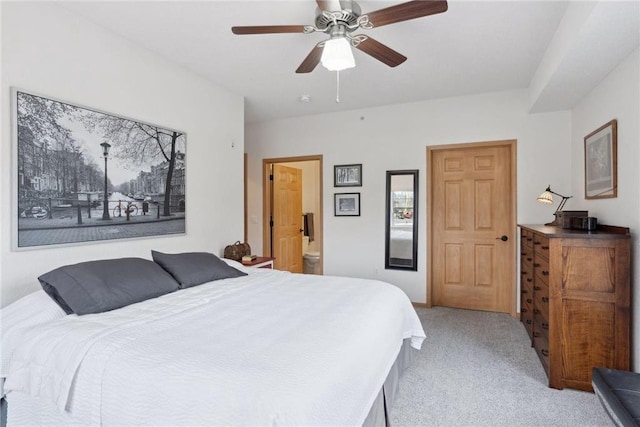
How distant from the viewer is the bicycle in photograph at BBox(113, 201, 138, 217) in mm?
2562

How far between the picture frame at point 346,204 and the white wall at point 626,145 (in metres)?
2.55

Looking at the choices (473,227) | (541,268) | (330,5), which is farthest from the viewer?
(473,227)

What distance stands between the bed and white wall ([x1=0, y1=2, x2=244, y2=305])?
0.50 metres

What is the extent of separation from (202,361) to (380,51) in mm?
2101

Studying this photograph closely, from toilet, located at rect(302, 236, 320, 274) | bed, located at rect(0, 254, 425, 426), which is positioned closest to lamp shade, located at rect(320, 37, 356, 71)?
bed, located at rect(0, 254, 425, 426)

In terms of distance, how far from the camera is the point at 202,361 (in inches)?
48.9

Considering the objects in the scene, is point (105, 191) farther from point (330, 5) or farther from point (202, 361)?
point (330, 5)

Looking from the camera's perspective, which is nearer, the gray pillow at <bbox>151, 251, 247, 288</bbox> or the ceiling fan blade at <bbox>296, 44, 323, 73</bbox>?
the ceiling fan blade at <bbox>296, 44, 323, 73</bbox>

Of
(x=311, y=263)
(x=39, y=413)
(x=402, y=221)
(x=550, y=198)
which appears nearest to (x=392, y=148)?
(x=402, y=221)

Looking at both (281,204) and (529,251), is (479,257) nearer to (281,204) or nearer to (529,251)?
(529,251)

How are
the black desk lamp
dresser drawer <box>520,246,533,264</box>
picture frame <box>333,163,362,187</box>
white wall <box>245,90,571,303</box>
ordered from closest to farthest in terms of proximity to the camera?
dresser drawer <box>520,246,533,264</box>, the black desk lamp, white wall <box>245,90,571,303</box>, picture frame <box>333,163,362,187</box>

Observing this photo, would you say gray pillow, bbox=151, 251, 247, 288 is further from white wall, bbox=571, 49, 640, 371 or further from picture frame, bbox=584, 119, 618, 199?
picture frame, bbox=584, 119, 618, 199

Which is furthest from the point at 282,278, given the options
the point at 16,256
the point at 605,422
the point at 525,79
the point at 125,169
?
the point at 525,79

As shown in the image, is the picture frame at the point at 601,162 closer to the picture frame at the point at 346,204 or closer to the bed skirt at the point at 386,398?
the bed skirt at the point at 386,398
